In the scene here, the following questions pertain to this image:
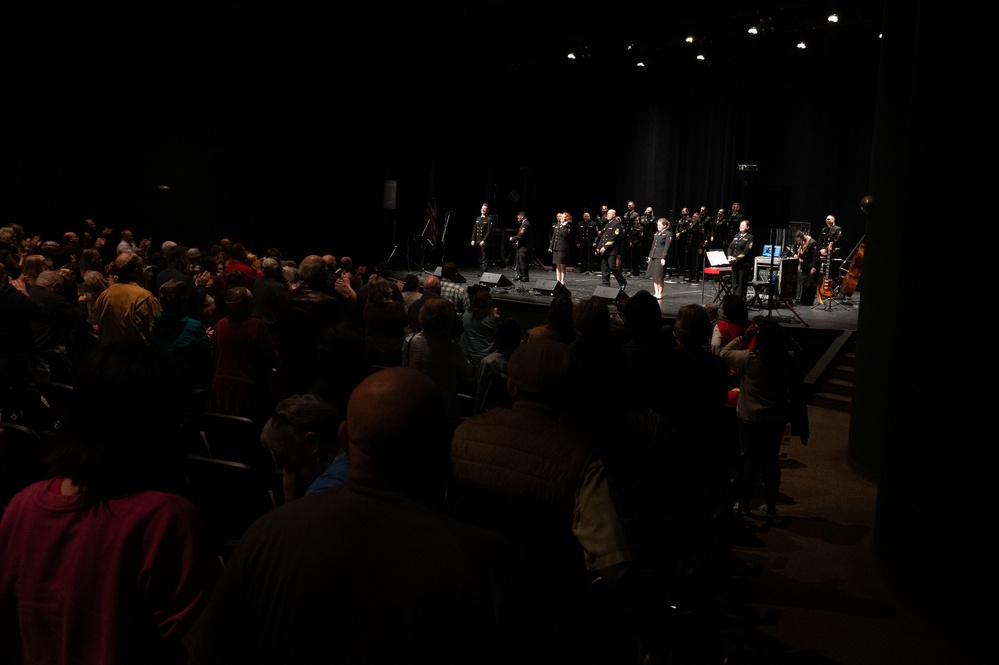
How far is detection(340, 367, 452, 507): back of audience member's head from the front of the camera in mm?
1486

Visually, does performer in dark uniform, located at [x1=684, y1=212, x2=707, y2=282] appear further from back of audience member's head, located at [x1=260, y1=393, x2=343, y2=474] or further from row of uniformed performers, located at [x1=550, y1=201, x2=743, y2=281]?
back of audience member's head, located at [x1=260, y1=393, x2=343, y2=474]

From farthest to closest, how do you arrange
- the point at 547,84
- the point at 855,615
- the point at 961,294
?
the point at 547,84, the point at 855,615, the point at 961,294

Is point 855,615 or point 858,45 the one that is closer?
point 855,615

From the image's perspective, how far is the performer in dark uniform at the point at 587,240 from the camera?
1845 centimetres

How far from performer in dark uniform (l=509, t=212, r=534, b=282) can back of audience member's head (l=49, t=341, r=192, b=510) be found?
14.2 m

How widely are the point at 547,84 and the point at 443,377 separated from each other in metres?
15.9

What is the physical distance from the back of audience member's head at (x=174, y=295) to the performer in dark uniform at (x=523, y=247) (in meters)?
11.0

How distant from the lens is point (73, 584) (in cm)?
160

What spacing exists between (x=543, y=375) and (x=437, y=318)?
2547 mm

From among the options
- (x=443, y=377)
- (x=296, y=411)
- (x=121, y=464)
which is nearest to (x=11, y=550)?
(x=121, y=464)

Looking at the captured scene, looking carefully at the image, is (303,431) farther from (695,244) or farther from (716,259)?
(695,244)

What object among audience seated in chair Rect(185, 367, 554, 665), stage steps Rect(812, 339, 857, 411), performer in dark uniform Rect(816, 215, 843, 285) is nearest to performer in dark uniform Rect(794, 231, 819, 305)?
performer in dark uniform Rect(816, 215, 843, 285)

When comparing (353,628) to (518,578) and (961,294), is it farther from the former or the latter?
(961,294)

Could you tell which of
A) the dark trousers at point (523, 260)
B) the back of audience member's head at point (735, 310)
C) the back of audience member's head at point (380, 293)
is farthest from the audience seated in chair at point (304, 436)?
the dark trousers at point (523, 260)
